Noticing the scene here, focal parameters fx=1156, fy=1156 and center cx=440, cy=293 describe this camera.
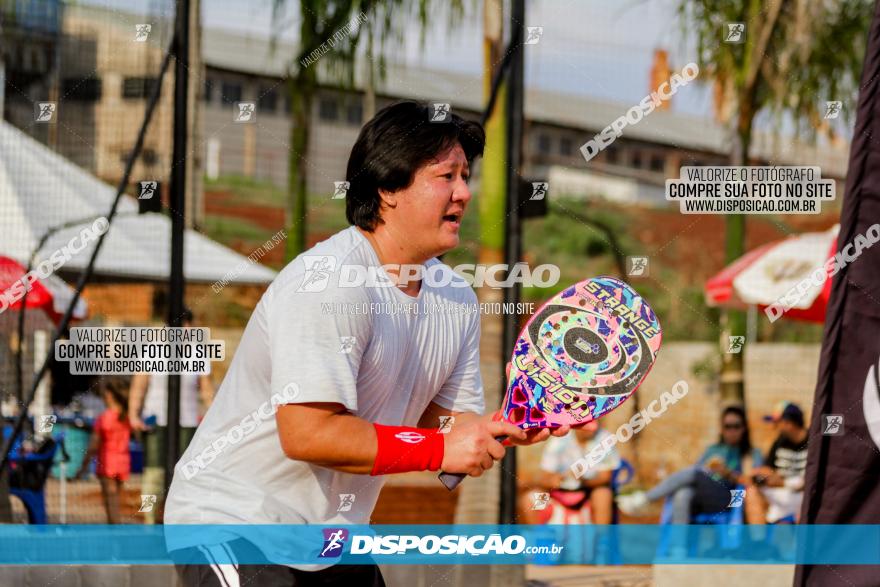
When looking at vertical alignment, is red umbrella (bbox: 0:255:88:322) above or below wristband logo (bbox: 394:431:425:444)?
above

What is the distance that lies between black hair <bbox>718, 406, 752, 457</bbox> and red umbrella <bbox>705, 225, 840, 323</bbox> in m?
0.69

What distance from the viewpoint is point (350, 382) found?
9.08ft

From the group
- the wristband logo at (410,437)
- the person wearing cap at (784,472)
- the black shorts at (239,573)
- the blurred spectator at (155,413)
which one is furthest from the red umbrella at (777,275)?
the black shorts at (239,573)

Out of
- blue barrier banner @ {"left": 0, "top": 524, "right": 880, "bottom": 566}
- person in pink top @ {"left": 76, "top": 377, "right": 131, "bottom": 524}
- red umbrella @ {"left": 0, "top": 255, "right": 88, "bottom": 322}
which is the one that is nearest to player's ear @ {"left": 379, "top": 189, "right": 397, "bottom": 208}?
blue barrier banner @ {"left": 0, "top": 524, "right": 880, "bottom": 566}

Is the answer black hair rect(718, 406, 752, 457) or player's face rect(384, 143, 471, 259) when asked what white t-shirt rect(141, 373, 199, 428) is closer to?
player's face rect(384, 143, 471, 259)

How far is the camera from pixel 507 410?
3.06 metres

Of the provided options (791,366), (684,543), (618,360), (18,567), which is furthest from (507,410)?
(791,366)

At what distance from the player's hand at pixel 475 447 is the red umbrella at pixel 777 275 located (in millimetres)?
4708

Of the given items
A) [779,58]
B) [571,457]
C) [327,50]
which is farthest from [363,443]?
[779,58]

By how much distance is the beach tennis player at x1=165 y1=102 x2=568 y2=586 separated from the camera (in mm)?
2742

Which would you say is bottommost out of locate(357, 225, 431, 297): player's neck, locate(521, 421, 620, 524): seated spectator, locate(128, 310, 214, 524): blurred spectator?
locate(521, 421, 620, 524): seated spectator

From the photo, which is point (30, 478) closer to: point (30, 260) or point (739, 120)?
point (30, 260)

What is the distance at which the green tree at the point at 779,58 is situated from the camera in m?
6.91

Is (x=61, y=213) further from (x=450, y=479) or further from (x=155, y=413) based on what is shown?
(x=450, y=479)
